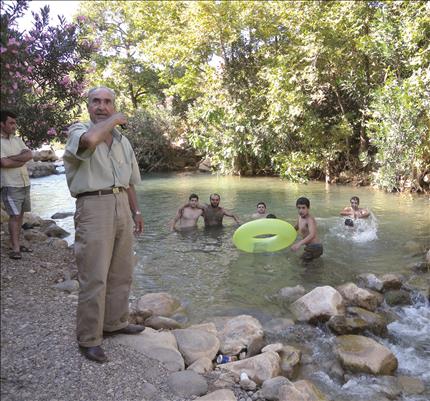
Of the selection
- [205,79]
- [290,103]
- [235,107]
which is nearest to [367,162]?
[290,103]

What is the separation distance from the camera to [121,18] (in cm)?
2902

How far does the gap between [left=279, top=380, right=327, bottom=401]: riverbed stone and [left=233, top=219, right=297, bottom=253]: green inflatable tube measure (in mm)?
3449

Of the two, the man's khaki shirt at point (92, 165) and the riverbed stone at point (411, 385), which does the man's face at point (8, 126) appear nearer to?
the man's khaki shirt at point (92, 165)

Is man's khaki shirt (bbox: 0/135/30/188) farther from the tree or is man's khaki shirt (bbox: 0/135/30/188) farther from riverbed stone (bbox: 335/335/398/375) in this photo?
riverbed stone (bbox: 335/335/398/375)

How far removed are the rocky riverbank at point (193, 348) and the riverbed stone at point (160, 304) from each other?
12 millimetres

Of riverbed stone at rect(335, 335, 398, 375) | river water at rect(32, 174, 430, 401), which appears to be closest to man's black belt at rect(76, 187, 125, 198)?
river water at rect(32, 174, 430, 401)

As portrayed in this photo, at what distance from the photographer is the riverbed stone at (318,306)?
5.04 m

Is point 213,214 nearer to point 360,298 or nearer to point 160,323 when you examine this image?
point 360,298

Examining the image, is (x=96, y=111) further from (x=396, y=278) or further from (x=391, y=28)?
(x=391, y=28)

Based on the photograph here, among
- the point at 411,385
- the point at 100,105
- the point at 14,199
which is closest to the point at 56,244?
the point at 14,199

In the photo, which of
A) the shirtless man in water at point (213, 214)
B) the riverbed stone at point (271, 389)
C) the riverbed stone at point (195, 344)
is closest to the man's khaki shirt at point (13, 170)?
the riverbed stone at point (195, 344)

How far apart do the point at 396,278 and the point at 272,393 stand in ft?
11.6

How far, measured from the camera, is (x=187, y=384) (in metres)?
3.16

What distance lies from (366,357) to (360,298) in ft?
4.70
